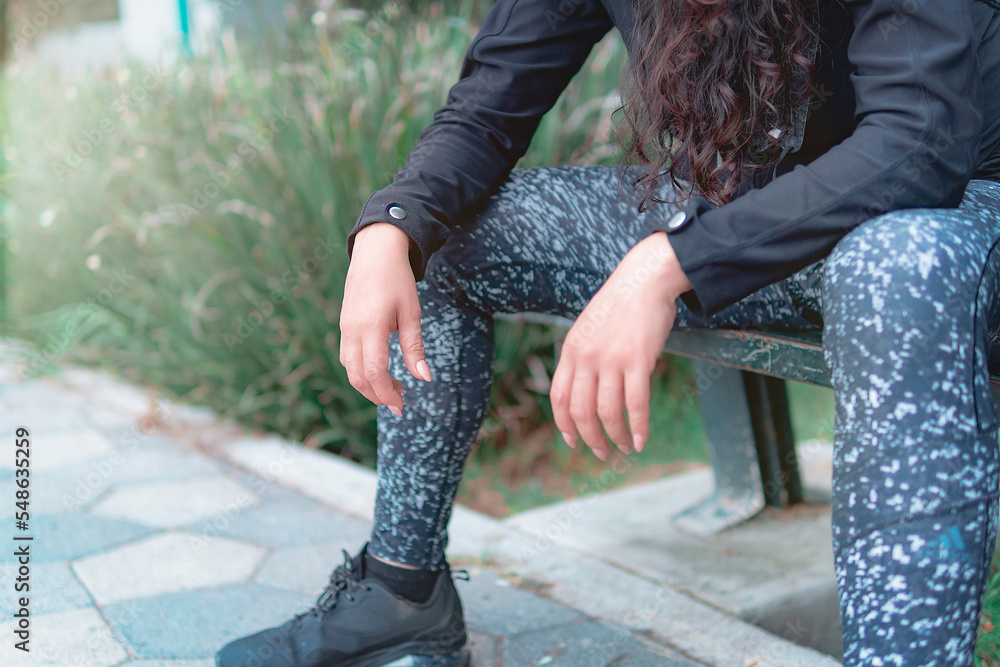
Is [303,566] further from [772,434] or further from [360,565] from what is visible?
[772,434]

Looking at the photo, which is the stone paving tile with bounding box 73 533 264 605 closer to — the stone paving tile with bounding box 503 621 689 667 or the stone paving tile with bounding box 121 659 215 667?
the stone paving tile with bounding box 121 659 215 667

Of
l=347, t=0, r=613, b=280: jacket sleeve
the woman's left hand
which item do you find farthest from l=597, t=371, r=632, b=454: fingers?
l=347, t=0, r=613, b=280: jacket sleeve

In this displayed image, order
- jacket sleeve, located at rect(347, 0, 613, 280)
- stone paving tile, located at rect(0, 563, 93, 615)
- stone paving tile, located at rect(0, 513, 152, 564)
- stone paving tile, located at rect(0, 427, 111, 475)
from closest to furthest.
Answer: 1. jacket sleeve, located at rect(347, 0, 613, 280)
2. stone paving tile, located at rect(0, 563, 93, 615)
3. stone paving tile, located at rect(0, 513, 152, 564)
4. stone paving tile, located at rect(0, 427, 111, 475)

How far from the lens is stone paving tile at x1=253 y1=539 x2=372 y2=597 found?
4.99 feet

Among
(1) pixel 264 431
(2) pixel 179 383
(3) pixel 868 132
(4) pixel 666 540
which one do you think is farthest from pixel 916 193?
(2) pixel 179 383

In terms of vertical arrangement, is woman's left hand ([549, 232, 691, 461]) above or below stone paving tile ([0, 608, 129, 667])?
above

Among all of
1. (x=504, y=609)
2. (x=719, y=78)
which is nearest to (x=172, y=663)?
(x=504, y=609)

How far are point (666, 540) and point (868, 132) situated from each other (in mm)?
1094

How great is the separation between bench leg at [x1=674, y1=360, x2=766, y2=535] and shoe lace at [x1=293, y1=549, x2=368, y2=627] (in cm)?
84

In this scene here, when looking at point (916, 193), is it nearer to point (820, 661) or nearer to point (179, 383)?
point (820, 661)

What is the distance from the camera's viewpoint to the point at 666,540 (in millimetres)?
1712

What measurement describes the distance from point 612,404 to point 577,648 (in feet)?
2.25

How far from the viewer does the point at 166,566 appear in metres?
1.57

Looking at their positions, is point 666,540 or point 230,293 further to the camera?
point 230,293
